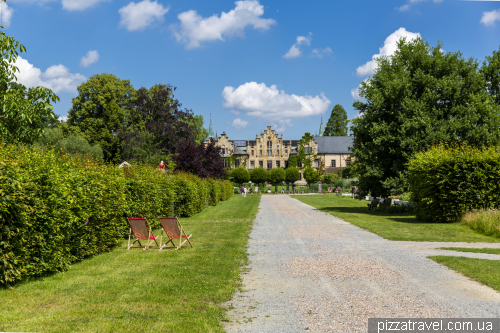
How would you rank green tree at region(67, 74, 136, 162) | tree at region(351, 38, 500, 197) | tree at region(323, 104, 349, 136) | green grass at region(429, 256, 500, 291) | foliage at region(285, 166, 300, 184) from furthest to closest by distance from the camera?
tree at region(323, 104, 349, 136) → foliage at region(285, 166, 300, 184) → green tree at region(67, 74, 136, 162) → tree at region(351, 38, 500, 197) → green grass at region(429, 256, 500, 291)

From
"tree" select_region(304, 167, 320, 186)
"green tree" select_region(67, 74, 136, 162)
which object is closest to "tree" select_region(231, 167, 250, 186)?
"tree" select_region(304, 167, 320, 186)

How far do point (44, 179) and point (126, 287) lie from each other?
238 cm

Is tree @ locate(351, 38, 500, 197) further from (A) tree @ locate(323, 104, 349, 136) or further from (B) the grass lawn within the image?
(A) tree @ locate(323, 104, 349, 136)

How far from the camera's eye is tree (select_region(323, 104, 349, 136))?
101438mm

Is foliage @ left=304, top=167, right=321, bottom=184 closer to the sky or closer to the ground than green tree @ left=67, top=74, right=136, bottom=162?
closer to the ground

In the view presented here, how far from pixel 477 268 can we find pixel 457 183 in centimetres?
1000

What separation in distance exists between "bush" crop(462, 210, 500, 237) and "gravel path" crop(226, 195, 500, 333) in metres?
2.31

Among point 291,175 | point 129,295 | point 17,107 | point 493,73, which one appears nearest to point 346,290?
point 129,295

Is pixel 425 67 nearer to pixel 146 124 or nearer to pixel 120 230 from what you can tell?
pixel 120 230

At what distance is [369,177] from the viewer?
2325cm

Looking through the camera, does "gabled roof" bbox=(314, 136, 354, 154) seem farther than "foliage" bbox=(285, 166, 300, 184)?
Yes

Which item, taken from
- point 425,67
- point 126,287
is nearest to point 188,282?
point 126,287

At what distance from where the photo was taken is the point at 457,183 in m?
16.7

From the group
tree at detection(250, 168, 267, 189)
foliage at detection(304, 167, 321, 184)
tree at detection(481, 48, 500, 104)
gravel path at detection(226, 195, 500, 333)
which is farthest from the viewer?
foliage at detection(304, 167, 321, 184)
